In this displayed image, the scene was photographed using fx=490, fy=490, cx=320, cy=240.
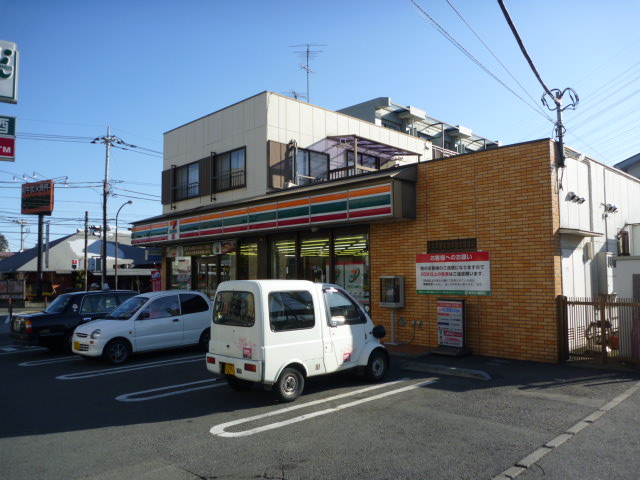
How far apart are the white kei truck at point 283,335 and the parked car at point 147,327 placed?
431 centimetres

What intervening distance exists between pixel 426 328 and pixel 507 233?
3.14m

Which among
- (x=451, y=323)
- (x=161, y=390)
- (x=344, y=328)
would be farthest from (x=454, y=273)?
(x=161, y=390)

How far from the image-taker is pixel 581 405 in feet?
23.4

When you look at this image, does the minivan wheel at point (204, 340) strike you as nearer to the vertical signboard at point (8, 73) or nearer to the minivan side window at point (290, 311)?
the minivan side window at point (290, 311)

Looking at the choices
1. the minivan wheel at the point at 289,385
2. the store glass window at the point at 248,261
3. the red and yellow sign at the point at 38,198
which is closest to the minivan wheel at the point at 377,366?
the minivan wheel at the point at 289,385

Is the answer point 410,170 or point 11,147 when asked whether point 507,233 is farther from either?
point 11,147

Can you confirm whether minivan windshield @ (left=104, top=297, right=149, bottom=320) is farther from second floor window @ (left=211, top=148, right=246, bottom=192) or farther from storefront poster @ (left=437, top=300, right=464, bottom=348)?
second floor window @ (left=211, top=148, right=246, bottom=192)

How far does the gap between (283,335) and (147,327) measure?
18.7 feet

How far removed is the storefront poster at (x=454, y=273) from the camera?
1138 cm

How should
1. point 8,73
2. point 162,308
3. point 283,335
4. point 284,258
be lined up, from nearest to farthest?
point 283,335
point 162,308
point 8,73
point 284,258

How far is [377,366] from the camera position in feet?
29.1

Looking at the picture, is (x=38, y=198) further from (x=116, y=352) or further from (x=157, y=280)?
(x=116, y=352)

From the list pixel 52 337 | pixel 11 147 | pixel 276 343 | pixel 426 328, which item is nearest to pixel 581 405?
pixel 276 343

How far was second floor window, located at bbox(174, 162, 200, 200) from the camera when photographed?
21.2 meters
